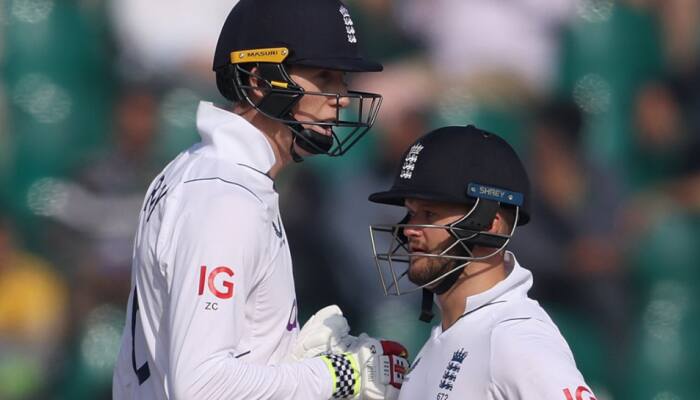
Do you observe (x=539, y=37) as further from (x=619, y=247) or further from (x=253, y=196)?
(x=253, y=196)

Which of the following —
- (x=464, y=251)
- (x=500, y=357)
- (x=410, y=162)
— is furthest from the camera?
(x=410, y=162)

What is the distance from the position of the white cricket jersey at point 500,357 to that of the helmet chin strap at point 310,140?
0.61 metres

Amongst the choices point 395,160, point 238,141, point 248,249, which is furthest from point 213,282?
point 395,160

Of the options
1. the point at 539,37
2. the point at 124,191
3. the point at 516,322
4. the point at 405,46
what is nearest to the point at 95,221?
the point at 124,191

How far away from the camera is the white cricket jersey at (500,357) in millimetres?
2973

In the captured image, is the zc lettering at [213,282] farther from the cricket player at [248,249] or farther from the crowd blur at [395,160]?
the crowd blur at [395,160]

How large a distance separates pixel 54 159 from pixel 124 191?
36cm

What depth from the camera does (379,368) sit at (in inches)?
141

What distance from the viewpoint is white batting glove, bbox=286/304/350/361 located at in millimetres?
3609

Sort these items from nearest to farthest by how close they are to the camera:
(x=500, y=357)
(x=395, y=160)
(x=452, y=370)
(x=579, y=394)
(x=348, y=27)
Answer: (x=579, y=394), (x=500, y=357), (x=452, y=370), (x=348, y=27), (x=395, y=160)

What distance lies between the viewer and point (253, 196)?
3410 mm

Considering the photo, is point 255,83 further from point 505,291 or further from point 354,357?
point 505,291

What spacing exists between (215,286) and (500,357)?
75 cm

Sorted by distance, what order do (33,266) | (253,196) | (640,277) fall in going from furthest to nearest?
(640,277) → (33,266) → (253,196)
